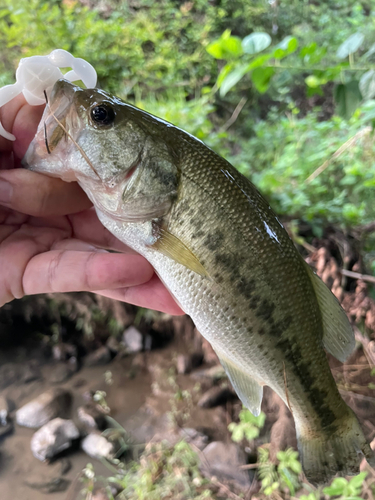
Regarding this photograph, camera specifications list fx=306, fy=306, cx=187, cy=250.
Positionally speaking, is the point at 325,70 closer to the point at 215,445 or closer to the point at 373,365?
the point at 373,365

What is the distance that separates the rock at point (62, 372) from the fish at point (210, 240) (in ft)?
6.00

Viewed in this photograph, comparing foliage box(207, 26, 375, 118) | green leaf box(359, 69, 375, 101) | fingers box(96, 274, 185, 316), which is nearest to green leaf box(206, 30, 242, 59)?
foliage box(207, 26, 375, 118)

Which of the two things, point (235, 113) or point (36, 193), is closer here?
point (36, 193)

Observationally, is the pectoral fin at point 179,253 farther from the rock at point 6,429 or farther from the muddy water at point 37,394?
the rock at point 6,429

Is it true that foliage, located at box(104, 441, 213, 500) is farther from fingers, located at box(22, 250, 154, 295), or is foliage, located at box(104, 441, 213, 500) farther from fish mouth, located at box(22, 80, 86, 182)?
fish mouth, located at box(22, 80, 86, 182)

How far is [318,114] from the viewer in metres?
4.12

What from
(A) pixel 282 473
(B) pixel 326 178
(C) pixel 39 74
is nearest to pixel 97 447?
(A) pixel 282 473

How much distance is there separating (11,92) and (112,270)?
62 cm

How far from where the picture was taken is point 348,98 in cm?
138

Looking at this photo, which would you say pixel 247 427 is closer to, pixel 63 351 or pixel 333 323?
pixel 333 323

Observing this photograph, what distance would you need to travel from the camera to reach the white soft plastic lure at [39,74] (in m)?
0.88

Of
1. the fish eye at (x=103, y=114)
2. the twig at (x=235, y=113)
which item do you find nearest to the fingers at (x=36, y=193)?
the fish eye at (x=103, y=114)

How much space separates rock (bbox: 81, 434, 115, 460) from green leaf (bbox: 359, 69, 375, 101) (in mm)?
2383

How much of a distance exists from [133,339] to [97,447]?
2.51 ft
